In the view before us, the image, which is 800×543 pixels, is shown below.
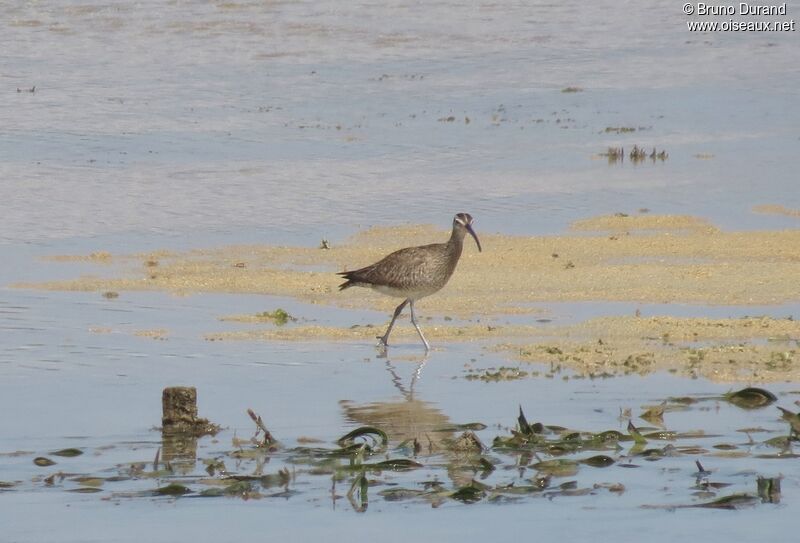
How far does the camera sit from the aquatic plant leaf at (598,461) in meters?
11.2

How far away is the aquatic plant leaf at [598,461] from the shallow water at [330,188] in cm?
18

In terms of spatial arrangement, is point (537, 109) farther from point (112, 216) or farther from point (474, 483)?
point (474, 483)

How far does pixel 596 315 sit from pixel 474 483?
7462 mm

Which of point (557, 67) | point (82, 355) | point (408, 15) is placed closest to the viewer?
point (82, 355)

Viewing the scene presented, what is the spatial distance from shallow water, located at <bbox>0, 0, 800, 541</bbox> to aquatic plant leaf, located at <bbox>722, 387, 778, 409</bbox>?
201mm

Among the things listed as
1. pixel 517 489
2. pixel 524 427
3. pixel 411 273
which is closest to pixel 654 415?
pixel 524 427

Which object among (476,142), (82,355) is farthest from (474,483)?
(476,142)

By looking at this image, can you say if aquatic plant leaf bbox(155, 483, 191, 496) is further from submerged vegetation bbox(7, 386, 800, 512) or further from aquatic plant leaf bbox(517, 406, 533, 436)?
aquatic plant leaf bbox(517, 406, 533, 436)

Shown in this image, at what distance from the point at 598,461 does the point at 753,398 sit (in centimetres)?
227

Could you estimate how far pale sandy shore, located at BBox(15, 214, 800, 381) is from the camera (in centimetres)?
1548

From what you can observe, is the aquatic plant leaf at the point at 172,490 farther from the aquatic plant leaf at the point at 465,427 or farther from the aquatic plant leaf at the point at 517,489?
the aquatic plant leaf at the point at 465,427

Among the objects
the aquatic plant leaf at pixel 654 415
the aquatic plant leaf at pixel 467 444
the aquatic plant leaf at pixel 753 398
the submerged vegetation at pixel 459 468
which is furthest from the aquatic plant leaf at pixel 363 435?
the aquatic plant leaf at pixel 753 398

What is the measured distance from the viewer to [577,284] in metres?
19.6

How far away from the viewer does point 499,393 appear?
14.0m
